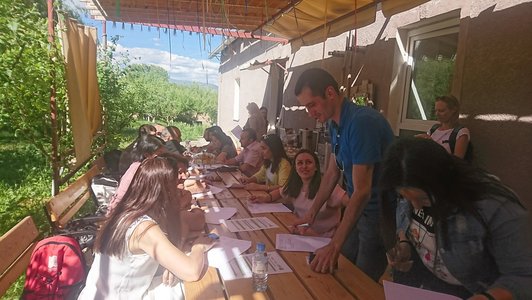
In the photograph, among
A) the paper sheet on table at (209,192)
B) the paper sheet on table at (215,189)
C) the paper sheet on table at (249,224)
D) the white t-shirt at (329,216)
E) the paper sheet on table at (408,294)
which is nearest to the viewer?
the paper sheet on table at (408,294)

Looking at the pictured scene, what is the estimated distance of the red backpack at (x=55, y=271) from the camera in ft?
5.98

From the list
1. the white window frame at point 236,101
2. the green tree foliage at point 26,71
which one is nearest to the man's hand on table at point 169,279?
the green tree foliage at point 26,71

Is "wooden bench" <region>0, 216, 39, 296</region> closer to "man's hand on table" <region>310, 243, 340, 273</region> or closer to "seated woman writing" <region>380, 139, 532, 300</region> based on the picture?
"man's hand on table" <region>310, 243, 340, 273</region>

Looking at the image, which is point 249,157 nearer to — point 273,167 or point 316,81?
point 273,167

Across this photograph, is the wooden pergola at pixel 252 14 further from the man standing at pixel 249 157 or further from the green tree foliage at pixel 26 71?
the man standing at pixel 249 157

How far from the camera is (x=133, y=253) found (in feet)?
5.29

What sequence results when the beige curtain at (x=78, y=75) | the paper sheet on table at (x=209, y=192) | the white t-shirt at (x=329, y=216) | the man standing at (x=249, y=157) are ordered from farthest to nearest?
the man standing at (x=249, y=157), the beige curtain at (x=78, y=75), the paper sheet on table at (x=209, y=192), the white t-shirt at (x=329, y=216)

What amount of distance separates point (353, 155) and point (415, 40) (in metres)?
2.76

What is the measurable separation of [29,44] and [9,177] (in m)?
4.04

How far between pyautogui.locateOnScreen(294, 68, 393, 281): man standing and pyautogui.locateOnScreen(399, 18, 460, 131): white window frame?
Result: 1994 mm

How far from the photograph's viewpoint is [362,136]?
69.8 inches

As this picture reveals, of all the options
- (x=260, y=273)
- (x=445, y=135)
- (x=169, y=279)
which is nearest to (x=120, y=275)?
(x=169, y=279)

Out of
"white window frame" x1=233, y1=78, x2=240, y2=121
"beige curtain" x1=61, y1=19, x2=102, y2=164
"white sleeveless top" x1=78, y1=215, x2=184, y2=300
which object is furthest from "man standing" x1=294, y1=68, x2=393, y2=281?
"white window frame" x1=233, y1=78, x2=240, y2=121

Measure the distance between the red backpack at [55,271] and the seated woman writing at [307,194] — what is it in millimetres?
1386
